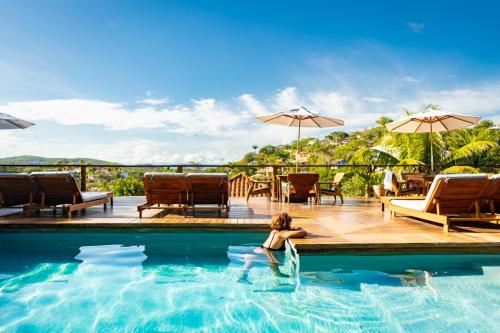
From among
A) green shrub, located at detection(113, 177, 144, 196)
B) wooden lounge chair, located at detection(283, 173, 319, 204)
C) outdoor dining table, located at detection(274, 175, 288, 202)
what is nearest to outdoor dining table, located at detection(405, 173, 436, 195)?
wooden lounge chair, located at detection(283, 173, 319, 204)

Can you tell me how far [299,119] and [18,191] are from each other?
6.38 metres

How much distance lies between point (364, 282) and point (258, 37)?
1631cm

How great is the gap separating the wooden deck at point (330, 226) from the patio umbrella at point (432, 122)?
279 cm

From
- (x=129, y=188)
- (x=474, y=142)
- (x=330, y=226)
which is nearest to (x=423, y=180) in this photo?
(x=330, y=226)

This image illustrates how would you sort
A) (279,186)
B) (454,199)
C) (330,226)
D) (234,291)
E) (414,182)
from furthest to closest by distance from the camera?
(279,186) < (414,182) < (330,226) < (454,199) < (234,291)

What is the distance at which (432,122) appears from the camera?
913 cm

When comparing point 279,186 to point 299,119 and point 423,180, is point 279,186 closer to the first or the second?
point 299,119

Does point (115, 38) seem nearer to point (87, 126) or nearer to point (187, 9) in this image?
point (187, 9)

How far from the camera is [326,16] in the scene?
1510cm

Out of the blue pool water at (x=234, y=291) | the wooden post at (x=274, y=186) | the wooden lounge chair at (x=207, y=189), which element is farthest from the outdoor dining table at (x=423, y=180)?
the wooden lounge chair at (x=207, y=189)

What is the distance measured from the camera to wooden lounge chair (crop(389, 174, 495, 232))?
16.1 ft

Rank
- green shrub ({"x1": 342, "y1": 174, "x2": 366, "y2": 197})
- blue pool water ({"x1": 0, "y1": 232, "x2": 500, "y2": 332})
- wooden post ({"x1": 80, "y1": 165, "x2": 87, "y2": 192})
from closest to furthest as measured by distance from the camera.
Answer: blue pool water ({"x1": 0, "y1": 232, "x2": 500, "y2": 332}) → wooden post ({"x1": 80, "y1": 165, "x2": 87, "y2": 192}) → green shrub ({"x1": 342, "y1": 174, "x2": 366, "y2": 197})

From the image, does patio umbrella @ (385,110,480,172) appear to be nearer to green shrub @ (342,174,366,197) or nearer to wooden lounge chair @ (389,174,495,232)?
wooden lounge chair @ (389,174,495,232)

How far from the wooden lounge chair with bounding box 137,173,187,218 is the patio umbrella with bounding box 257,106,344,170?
376 centimetres
